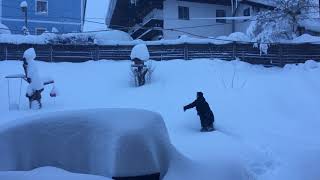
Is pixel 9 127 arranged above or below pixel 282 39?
below

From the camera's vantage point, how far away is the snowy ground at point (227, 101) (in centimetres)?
1170

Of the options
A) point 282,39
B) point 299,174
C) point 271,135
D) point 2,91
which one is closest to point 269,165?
point 299,174

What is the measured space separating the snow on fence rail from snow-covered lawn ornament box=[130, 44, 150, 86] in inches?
161

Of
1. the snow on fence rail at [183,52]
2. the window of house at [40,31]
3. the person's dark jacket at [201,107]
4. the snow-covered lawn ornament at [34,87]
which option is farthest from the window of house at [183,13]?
the person's dark jacket at [201,107]

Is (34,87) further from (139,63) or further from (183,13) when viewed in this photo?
(183,13)

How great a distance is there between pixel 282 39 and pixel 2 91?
14.5 metres

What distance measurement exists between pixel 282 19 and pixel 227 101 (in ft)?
36.5

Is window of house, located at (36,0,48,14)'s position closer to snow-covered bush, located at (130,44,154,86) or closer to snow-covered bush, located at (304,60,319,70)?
snow-covered bush, located at (130,44,154,86)

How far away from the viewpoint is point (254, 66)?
25.6m

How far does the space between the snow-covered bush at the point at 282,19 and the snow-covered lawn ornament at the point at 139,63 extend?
25.8 feet

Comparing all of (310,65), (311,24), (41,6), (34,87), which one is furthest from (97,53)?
(41,6)

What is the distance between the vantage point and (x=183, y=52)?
84.5 feet

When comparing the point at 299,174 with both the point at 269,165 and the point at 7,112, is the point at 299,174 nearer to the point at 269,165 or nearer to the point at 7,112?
the point at 269,165

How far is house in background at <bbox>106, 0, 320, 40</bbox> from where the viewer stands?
110 feet
